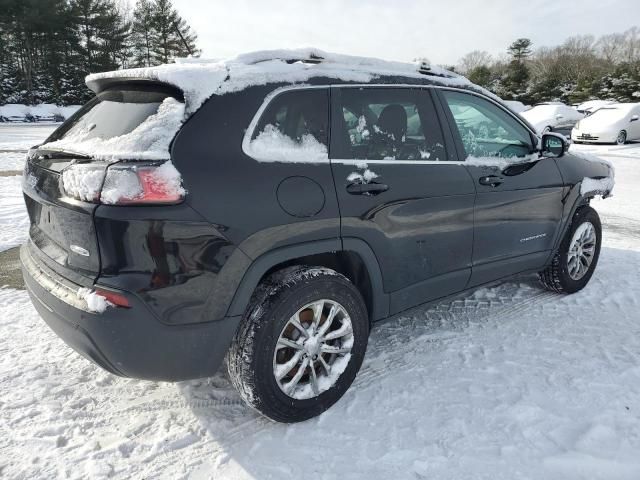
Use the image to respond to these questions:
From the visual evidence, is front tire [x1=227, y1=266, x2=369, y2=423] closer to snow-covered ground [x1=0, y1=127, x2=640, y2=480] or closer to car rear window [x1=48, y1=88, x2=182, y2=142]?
snow-covered ground [x1=0, y1=127, x2=640, y2=480]

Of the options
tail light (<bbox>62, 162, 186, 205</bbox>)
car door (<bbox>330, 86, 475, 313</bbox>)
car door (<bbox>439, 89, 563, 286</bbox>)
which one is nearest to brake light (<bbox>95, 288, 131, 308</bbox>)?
tail light (<bbox>62, 162, 186, 205</bbox>)

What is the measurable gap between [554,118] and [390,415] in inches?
749

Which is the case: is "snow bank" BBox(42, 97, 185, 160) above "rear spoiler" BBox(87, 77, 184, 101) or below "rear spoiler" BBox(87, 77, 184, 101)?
below

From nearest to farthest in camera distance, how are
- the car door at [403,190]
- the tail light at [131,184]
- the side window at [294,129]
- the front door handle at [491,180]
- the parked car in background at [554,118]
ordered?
the tail light at [131,184] < the side window at [294,129] < the car door at [403,190] < the front door handle at [491,180] < the parked car in background at [554,118]

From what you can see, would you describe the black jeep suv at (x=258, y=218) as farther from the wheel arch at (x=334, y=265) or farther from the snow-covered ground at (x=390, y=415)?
the snow-covered ground at (x=390, y=415)

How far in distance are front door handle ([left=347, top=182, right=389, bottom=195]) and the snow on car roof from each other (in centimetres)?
60

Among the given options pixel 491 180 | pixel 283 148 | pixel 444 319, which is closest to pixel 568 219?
pixel 491 180

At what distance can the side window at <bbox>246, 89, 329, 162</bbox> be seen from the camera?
239 centimetres

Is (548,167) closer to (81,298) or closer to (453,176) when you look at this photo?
(453,176)

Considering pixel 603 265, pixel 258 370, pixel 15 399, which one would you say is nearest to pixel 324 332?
pixel 258 370

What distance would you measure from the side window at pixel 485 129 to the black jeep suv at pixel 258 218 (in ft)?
0.14

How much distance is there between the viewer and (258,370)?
239 cm

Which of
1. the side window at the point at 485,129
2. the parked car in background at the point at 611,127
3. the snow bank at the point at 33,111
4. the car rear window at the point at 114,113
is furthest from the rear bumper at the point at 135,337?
the snow bank at the point at 33,111

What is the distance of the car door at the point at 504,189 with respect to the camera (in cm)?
331
